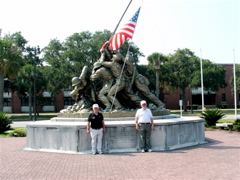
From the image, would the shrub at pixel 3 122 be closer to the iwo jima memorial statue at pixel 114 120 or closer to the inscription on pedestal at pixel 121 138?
the iwo jima memorial statue at pixel 114 120

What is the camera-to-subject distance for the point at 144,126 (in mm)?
8734

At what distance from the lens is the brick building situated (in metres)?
53.2

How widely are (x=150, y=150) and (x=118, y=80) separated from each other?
12.3ft

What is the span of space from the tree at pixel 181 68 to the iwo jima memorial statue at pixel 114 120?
30331 mm

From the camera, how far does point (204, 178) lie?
18.9 feet

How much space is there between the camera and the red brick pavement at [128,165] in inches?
242

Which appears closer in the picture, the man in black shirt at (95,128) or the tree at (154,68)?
the man in black shirt at (95,128)

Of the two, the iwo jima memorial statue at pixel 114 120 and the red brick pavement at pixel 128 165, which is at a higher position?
the iwo jima memorial statue at pixel 114 120

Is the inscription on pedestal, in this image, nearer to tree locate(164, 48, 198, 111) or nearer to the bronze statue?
the bronze statue

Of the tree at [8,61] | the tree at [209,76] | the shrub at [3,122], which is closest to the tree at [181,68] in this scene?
the tree at [209,76]

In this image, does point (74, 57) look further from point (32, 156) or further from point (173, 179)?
point (173, 179)

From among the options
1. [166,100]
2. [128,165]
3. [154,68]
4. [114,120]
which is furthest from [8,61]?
[166,100]

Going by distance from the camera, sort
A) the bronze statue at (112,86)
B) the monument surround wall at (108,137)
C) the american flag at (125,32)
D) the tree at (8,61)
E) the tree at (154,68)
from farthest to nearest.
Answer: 1. the tree at (154,68)
2. the tree at (8,61)
3. the bronze statue at (112,86)
4. the american flag at (125,32)
5. the monument surround wall at (108,137)

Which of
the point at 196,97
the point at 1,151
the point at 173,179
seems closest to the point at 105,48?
the point at 1,151
